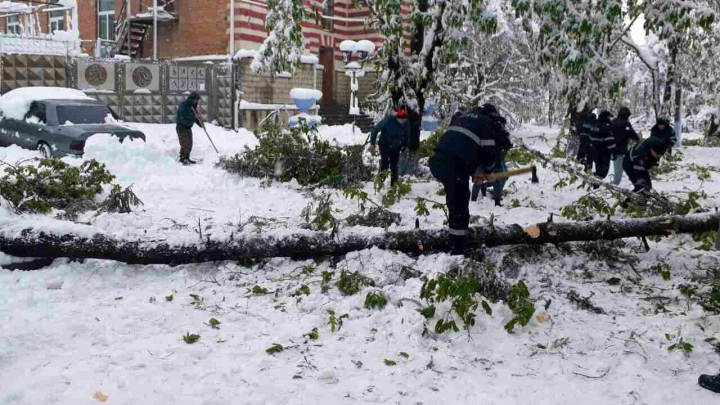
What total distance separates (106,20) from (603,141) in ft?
69.1

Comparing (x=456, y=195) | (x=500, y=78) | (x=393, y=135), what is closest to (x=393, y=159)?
(x=393, y=135)

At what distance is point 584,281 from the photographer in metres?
5.63

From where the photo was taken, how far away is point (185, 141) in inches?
480

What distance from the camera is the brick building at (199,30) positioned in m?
20.6

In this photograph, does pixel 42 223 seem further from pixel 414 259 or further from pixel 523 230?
pixel 523 230

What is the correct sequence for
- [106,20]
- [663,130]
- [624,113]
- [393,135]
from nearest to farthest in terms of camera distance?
[663,130] < [393,135] < [624,113] < [106,20]

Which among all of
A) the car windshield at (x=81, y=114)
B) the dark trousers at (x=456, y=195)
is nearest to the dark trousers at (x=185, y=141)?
the car windshield at (x=81, y=114)

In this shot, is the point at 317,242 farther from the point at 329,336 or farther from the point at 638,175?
the point at 638,175

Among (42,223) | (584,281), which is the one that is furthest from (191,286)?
(584,281)

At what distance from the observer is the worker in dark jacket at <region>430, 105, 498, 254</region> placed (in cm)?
568

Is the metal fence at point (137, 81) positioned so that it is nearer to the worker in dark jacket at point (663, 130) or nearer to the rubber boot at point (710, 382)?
the worker in dark jacket at point (663, 130)

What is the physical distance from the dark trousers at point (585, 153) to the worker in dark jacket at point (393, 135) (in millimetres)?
3976

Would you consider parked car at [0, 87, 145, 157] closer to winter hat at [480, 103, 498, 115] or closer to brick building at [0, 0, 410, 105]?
brick building at [0, 0, 410, 105]

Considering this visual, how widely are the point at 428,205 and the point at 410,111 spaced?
266cm
